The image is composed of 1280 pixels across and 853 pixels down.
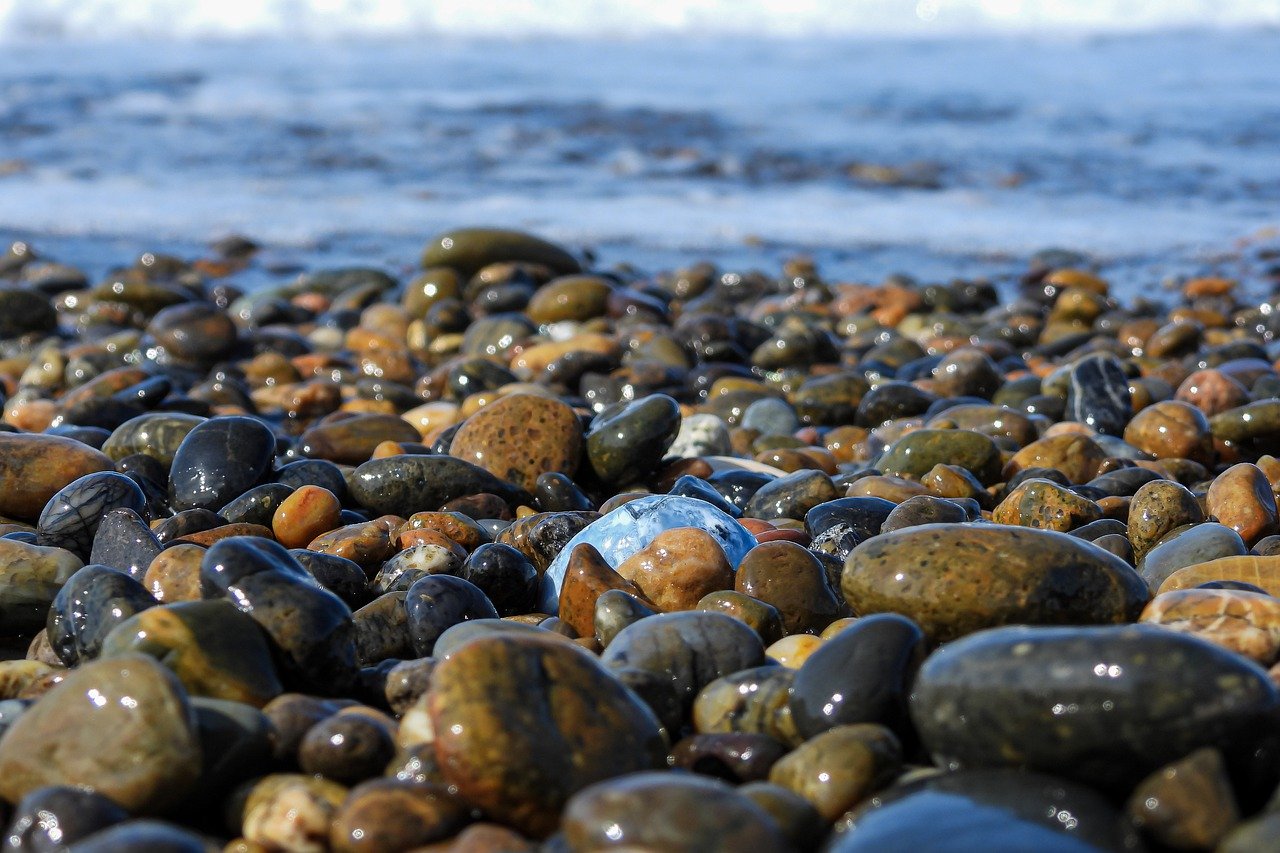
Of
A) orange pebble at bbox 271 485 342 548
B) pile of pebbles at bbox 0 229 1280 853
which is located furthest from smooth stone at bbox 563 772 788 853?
orange pebble at bbox 271 485 342 548

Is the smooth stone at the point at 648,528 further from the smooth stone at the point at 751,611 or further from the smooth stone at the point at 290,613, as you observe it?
the smooth stone at the point at 290,613

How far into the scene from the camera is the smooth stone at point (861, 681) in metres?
2.19

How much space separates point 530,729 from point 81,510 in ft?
5.70

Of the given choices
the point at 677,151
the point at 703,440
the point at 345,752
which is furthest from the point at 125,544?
the point at 677,151

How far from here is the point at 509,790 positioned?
1.95 m

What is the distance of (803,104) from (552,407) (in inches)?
460

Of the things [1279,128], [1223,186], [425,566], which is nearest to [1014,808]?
[425,566]

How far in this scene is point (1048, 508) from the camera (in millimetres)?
3408

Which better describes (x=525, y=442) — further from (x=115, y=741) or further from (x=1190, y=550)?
(x=115, y=741)

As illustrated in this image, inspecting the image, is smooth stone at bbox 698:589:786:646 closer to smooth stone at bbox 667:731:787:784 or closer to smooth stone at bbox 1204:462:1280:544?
smooth stone at bbox 667:731:787:784

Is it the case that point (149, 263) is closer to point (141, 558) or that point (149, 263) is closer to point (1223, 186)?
point (141, 558)

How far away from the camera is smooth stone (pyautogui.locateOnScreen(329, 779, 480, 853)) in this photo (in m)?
1.91

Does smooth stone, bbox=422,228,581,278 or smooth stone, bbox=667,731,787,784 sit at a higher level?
smooth stone, bbox=422,228,581,278

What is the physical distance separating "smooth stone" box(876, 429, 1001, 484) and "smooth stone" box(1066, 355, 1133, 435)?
2.53 ft
